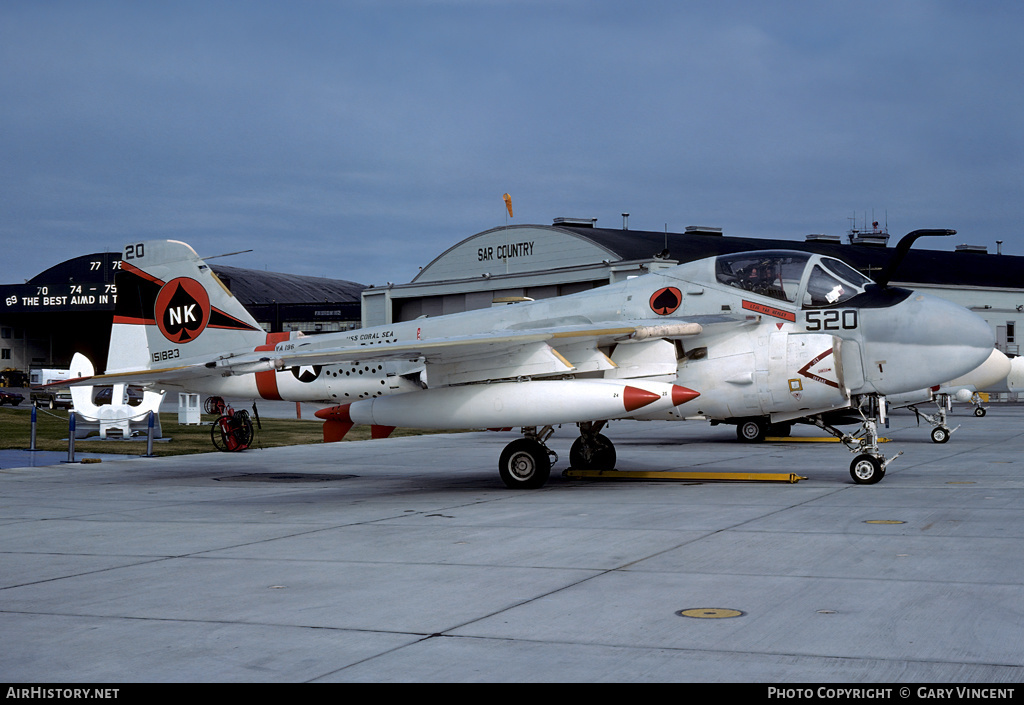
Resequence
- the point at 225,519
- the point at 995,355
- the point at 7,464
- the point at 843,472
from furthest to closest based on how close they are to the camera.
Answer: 1. the point at 995,355
2. the point at 7,464
3. the point at 843,472
4. the point at 225,519

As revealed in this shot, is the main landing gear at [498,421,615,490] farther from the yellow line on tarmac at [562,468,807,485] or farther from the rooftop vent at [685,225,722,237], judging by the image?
the rooftop vent at [685,225,722,237]

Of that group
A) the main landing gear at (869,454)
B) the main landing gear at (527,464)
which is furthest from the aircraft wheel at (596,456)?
the main landing gear at (869,454)

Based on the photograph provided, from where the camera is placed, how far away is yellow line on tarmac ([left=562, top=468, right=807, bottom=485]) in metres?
13.8

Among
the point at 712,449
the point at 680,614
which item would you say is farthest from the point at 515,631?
the point at 712,449

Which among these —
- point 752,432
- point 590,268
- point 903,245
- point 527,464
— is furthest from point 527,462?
point 590,268

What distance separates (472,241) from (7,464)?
3388 cm

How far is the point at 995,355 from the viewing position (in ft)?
81.6

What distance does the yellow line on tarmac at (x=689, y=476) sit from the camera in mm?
13797

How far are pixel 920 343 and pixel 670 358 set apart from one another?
319 cm

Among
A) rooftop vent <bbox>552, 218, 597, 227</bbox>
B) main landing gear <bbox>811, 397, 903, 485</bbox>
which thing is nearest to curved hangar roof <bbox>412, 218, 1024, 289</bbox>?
rooftop vent <bbox>552, 218, 597, 227</bbox>

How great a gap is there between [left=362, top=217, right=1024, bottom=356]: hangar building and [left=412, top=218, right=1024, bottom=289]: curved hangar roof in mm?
52

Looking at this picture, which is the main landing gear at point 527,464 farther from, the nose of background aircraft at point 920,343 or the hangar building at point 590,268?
the hangar building at point 590,268

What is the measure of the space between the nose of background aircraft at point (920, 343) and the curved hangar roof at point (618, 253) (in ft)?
95.0

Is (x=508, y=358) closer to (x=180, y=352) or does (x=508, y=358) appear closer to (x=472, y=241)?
(x=180, y=352)
